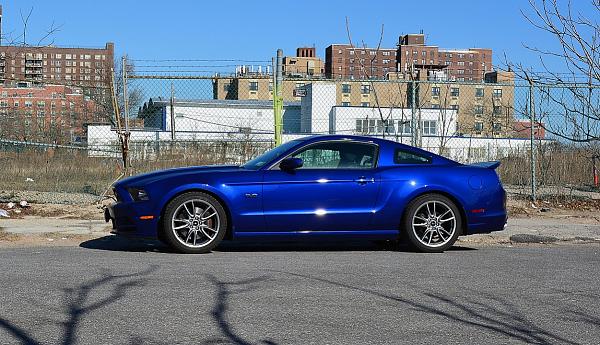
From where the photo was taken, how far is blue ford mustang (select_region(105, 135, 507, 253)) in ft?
29.1

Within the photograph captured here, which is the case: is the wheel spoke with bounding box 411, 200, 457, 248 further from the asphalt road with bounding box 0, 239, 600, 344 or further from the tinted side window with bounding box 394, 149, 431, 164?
the tinted side window with bounding box 394, 149, 431, 164

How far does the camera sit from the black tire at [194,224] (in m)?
8.86

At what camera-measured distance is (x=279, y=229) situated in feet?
29.5

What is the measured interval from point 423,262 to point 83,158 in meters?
8.15

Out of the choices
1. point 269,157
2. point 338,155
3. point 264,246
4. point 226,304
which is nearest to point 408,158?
point 338,155

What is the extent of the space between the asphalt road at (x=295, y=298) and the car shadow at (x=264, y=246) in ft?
1.21

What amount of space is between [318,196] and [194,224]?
4.73 ft

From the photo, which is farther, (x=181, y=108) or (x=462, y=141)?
(x=181, y=108)

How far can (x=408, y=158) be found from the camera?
954 centimetres

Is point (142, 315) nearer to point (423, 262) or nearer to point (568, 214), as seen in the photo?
point (423, 262)

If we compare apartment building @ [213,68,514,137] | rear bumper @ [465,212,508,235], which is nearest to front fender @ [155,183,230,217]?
rear bumper @ [465,212,508,235]

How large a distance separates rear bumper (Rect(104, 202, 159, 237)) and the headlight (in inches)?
3.5

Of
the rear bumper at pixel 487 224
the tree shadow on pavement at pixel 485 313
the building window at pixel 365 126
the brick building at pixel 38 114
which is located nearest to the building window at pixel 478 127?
the building window at pixel 365 126

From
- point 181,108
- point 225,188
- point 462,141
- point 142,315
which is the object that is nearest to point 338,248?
point 225,188
